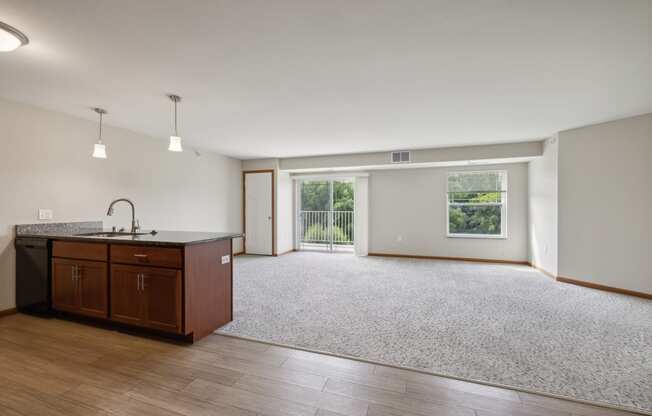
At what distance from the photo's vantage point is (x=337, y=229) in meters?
7.35

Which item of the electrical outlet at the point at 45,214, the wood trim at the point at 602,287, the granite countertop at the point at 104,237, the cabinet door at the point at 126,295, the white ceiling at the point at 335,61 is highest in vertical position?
the white ceiling at the point at 335,61

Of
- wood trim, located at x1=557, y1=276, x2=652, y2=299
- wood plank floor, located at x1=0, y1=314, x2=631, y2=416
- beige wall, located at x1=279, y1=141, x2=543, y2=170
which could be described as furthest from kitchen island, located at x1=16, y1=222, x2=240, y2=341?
wood trim, located at x1=557, y1=276, x2=652, y2=299

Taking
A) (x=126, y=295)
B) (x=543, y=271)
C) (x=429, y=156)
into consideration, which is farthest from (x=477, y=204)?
(x=126, y=295)

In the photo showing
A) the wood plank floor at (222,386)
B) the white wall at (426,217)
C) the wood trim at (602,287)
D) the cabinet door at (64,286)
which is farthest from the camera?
the white wall at (426,217)

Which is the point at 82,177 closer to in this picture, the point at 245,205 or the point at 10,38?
the point at 10,38

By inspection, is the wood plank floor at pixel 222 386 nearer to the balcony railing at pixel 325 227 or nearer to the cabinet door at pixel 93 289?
the cabinet door at pixel 93 289

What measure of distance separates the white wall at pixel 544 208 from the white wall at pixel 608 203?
201 mm

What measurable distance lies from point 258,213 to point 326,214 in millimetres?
1692

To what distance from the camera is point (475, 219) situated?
615 cm

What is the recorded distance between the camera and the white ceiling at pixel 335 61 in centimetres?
171

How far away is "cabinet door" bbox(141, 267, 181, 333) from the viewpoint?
2.34 metres

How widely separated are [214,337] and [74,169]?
9.34 feet

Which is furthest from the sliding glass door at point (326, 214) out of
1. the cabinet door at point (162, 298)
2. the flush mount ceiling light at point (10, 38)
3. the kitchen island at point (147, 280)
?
the flush mount ceiling light at point (10, 38)

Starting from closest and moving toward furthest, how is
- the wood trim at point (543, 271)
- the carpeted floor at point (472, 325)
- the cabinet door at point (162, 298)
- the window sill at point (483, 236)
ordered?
the carpeted floor at point (472, 325) → the cabinet door at point (162, 298) → the wood trim at point (543, 271) → the window sill at point (483, 236)
